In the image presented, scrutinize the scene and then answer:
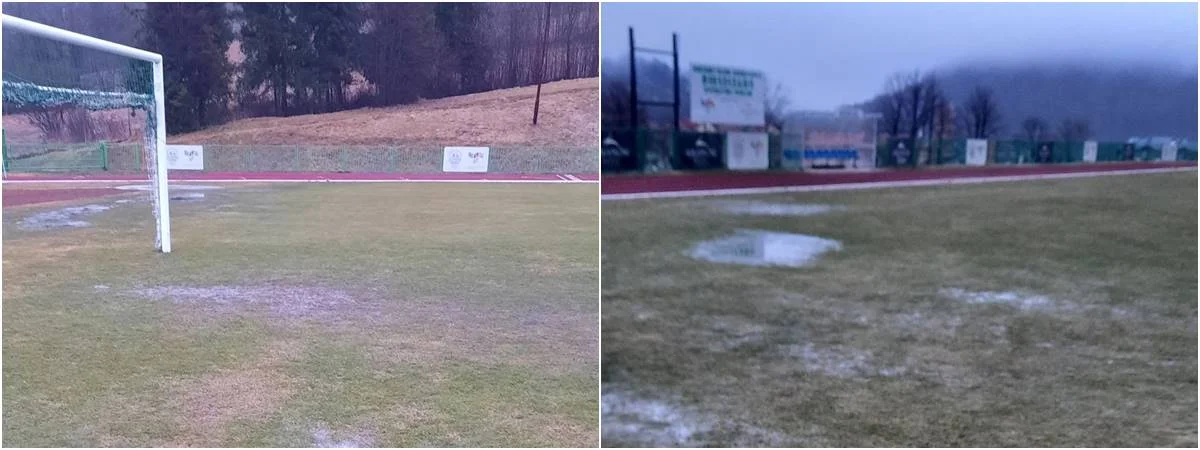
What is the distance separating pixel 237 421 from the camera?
1.47 metres

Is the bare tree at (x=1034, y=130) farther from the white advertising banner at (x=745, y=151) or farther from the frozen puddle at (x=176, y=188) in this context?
the frozen puddle at (x=176, y=188)

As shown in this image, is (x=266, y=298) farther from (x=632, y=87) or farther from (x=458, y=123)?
(x=632, y=87)

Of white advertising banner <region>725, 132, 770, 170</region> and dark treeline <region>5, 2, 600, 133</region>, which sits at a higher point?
dark treeline <region>5, 2, 600, 133</region>

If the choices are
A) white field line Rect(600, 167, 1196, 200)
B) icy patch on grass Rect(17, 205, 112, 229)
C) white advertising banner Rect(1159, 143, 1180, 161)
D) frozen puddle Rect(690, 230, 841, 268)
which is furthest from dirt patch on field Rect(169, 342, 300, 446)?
frozen puddle Rect(690, 230, 841, 268)

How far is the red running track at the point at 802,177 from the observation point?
183 centimetres

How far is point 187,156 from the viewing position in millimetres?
2000

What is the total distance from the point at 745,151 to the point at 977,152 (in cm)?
98

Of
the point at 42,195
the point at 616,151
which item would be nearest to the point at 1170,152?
the point at 616,151

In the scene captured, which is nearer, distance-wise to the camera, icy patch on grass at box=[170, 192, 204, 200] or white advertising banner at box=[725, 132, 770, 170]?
icy patch on grass at box=[170, 192, 204, 200]

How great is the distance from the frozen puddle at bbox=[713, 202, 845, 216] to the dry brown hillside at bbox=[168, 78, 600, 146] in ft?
6.77

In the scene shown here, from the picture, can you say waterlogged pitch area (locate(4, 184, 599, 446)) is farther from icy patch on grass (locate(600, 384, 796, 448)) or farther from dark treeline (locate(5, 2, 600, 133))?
dark treeline (locate(5, 2, 600, 133))

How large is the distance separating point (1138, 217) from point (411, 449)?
8.19 ft

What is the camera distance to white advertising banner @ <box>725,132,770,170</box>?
2443 mm

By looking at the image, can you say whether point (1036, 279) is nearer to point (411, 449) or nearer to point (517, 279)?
point (517, 279)
